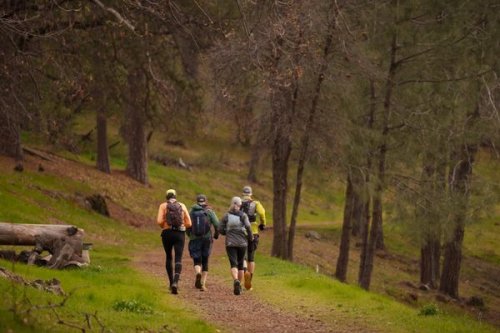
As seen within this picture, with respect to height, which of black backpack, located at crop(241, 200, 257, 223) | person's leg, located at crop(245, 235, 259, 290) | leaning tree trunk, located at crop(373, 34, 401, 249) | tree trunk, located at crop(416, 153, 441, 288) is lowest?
person's leg, located at crop(245, 235, 259, 290)

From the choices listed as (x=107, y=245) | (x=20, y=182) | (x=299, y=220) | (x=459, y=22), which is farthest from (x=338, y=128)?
(x=299, y=220)

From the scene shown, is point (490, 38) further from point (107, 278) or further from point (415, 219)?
point (107, 278)

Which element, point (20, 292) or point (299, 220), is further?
point (299, 220)

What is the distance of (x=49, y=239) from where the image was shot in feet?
57.4

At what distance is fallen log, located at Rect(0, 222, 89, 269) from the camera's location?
55.9ft

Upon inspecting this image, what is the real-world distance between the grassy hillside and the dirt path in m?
0.38

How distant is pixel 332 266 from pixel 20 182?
12851 mm

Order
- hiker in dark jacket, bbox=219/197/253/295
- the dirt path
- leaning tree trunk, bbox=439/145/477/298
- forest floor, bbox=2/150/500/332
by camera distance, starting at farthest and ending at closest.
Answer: leaning tree trunk, bbox=439/145/477/298 → hiker in dark jacket, bbox=219/197/253/295 → forest floor, bbox=2/150/500/332 → the dirt path

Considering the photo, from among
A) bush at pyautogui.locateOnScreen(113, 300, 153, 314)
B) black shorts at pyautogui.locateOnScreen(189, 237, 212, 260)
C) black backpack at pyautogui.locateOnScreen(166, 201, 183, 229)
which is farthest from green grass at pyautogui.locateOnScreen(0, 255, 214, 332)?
black backpack at pyautogui.locateOnScreen(166, 201, 183, 229)

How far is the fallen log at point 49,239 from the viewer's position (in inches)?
671

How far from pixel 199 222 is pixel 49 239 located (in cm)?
345

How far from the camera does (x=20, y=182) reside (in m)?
31.2

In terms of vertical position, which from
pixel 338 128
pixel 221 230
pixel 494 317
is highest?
pixel 338 128

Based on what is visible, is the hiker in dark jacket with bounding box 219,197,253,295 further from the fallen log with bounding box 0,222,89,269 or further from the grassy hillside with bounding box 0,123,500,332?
the fallen log with bounding box 0,222,89,269
